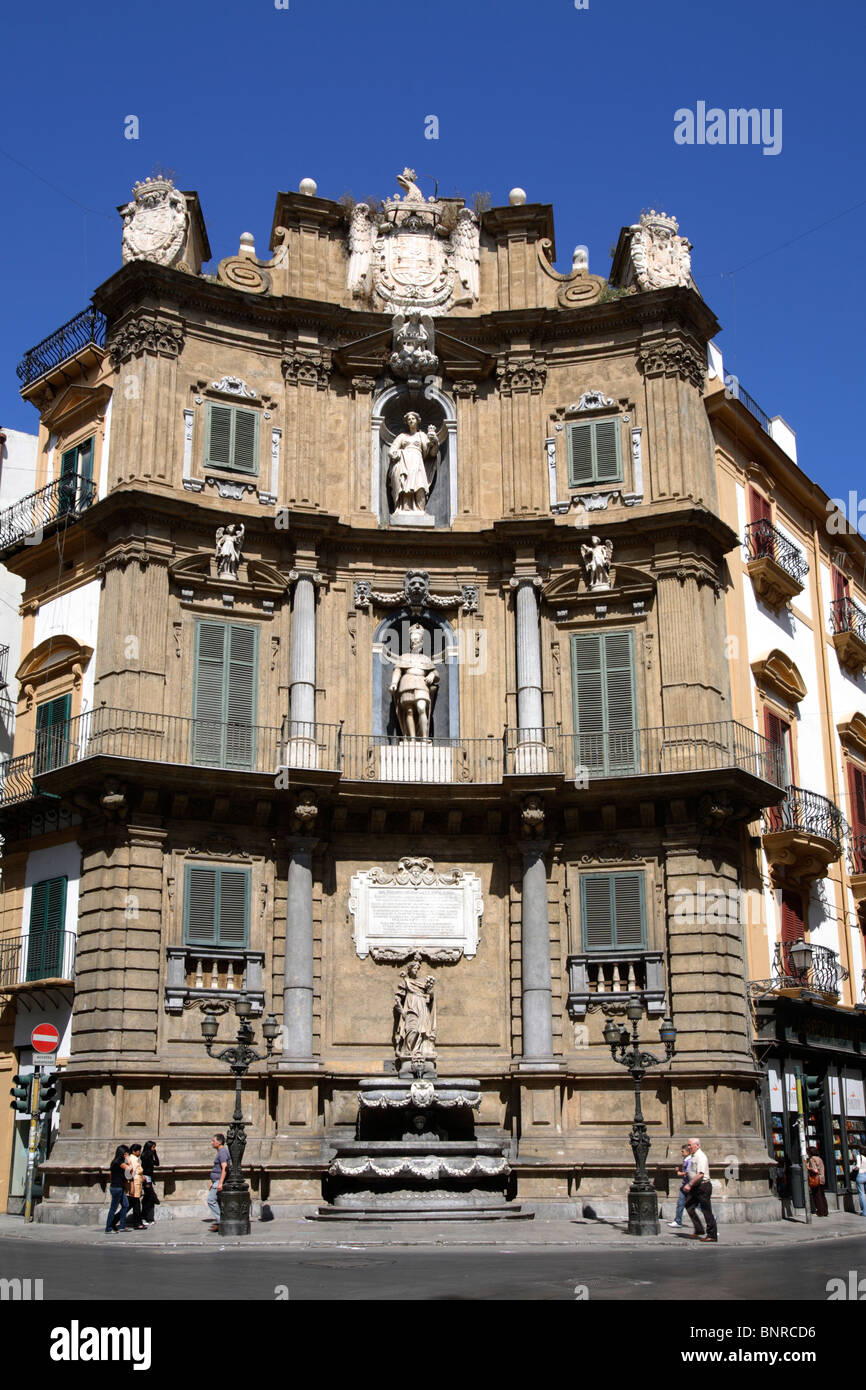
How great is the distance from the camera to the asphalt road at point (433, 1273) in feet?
45.3

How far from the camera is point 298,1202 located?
25906mm

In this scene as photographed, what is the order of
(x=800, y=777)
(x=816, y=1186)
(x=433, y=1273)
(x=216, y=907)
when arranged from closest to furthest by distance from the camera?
(x=433, y=1273) < (x=816, y=1186) < (x=216, y=907) < (x=800, y=777)

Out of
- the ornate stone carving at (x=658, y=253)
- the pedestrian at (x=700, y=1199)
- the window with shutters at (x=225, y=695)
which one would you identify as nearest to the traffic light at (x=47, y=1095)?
the window with shutters at (x=225, y=695)

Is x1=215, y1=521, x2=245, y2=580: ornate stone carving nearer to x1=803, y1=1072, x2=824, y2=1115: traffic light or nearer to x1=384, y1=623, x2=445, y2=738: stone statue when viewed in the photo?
x1=384, y1=623, x2=445, y2=738: stone statue

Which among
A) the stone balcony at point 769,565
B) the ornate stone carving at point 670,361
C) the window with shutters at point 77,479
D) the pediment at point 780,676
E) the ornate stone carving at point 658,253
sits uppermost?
the ornate stone carving at point 658,253

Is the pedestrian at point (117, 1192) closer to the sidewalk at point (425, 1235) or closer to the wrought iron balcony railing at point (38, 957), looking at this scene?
the sidewalk at point (425, 1235)

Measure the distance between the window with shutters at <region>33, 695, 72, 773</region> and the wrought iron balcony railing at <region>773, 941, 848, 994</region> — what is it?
15049 mm

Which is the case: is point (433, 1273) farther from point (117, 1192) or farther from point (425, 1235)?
point (117, 1192)

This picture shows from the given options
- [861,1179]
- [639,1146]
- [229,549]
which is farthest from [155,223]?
[861,1179]

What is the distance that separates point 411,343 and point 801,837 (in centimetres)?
1338

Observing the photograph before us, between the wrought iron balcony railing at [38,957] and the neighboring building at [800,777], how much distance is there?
1320cm

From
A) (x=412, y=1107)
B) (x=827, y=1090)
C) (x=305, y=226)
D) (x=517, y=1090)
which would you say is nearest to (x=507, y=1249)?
(x=412, y=1107)

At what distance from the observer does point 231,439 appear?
30.7 m
